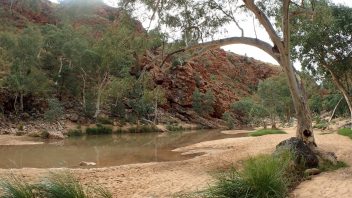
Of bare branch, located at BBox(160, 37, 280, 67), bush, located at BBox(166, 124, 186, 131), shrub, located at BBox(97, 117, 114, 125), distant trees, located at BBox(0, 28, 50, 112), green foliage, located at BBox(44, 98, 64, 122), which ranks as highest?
distant trees, located at BBox(0, 28, 50, 112)

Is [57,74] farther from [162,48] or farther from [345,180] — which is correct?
[345,180]

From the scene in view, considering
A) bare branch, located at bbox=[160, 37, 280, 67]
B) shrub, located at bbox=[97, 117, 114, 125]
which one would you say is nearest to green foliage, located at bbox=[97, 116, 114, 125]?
shrub, located at bbox=[97, 117, 114, 125]

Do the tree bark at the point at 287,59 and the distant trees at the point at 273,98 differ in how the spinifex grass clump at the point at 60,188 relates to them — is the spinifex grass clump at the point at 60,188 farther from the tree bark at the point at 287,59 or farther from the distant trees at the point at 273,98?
the distant trees at the point at 273,98

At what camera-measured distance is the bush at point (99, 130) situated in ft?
129

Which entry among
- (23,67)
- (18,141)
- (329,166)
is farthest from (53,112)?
(329,166)

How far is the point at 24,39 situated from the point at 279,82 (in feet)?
104

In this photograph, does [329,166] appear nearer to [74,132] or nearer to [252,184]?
[252,184]

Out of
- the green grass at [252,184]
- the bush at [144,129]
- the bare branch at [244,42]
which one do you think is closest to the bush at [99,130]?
the bush at [144,129]

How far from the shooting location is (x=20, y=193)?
6.41 m

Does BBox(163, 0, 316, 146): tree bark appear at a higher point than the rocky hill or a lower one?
lower

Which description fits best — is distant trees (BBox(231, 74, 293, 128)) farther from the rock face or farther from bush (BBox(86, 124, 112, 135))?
the rock face

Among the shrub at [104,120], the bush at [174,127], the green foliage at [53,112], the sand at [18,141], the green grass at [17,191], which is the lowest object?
the sand at [18,141]

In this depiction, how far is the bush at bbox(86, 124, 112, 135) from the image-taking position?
39.3m

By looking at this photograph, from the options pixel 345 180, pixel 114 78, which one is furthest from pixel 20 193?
pixel 114 78
